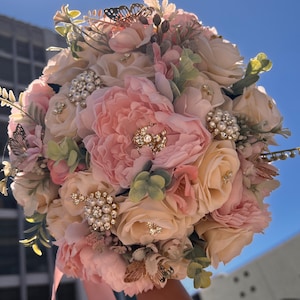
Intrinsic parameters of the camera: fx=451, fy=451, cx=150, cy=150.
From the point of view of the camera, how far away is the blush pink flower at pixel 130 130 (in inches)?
25.6

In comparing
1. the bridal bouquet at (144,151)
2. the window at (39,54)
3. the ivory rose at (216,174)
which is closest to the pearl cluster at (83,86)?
the bridal bouquet at (144,151)

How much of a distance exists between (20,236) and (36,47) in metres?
7.88

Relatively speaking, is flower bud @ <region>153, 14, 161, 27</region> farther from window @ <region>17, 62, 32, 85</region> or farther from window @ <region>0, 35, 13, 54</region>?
window @ <region>0, 35, 13, 54</region>

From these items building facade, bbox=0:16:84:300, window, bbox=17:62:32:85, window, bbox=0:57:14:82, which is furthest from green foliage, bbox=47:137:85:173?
window, bbox=17:62:32:85

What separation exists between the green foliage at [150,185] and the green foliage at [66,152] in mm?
111

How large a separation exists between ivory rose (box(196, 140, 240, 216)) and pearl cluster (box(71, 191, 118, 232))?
0.13 metres

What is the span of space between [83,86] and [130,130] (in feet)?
0.40

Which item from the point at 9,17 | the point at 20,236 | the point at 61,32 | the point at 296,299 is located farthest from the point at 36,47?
the point at 61,32

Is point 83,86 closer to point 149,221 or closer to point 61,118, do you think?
point 61,118

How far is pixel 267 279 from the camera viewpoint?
962cm

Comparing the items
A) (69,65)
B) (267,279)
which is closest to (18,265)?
(267,279)

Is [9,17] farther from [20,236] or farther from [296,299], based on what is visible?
[296,299]

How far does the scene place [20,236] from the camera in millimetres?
12414

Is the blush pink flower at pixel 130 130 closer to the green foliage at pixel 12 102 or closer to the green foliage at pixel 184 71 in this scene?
the green foliage at pixel 184 71
